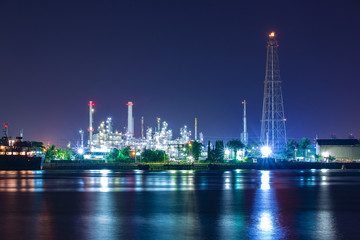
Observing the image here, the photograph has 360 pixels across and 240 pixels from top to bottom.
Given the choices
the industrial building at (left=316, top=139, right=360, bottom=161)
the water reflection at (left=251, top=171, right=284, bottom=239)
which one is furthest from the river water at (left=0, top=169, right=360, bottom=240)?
the industrial building at (left=316, top=139, right=360, bottom=161)

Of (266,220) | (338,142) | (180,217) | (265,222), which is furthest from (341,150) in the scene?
(265,222)

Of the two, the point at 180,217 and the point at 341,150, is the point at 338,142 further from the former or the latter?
the point at 180,217

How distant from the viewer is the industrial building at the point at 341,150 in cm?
17875

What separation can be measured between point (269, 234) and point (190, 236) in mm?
3032

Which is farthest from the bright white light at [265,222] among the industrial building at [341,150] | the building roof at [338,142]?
the building roof at [338,142]

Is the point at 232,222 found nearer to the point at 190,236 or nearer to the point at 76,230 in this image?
the point at 190,236

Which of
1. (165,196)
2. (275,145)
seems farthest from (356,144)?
(165,196)

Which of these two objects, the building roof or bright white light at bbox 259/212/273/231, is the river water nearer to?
bright white light at bbox 259/212/273/231

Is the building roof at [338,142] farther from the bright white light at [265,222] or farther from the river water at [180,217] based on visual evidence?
the bright white light at [265,222]

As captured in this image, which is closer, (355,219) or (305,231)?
(305,231)

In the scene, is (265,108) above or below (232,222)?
above

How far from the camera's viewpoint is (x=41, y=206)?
26.8 metres

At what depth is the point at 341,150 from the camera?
17912 centimetres

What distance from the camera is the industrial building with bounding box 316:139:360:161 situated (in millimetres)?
178750
